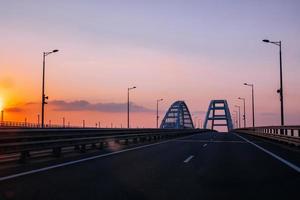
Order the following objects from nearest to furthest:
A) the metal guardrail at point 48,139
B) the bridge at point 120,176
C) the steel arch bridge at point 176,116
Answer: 1. the bridge at point 120,176
2. the metal guardrail at point 48,139
3. the steel arch bridge at point 176,116

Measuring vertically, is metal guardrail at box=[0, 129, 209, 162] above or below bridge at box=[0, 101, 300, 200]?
above

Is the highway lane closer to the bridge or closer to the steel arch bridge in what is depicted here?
the bridge

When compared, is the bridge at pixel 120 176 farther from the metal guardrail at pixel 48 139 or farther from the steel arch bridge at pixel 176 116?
the steel arch bridge at pixel 176 116

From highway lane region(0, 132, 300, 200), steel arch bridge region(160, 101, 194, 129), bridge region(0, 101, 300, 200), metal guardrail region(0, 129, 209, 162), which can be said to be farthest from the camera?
steel arch bridge region(160, 101, 194, 129)

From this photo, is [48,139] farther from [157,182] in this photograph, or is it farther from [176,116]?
[176,116]

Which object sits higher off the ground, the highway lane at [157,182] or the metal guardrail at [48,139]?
the metal guardrail at [48,139]

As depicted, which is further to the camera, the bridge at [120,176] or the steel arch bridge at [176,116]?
the steel arch bridge at [176,116]

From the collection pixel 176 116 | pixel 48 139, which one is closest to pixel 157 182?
pixel 48 139

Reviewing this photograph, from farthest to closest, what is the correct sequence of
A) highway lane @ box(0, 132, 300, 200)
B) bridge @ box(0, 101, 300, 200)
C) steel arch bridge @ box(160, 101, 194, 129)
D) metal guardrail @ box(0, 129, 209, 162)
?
1. steel arch bridge @ box(160, 101, 194, 129)
2. metal guardrail @ box(0, 129, 209, 162)
3. bridge @ box(0, 101, 300, 200)
4. highway lane @ box(0, 132, 300, 200)

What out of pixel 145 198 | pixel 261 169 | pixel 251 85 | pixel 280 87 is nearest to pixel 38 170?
pixel 145 198

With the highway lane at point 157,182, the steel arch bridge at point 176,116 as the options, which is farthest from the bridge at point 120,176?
the steel arch bridge at point 176,116

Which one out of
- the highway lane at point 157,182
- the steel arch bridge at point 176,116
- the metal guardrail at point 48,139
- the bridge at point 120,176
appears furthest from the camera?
the steel arch bridge at point 176,116

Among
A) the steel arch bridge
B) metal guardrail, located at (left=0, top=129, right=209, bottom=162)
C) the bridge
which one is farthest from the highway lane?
the steel arch bridge

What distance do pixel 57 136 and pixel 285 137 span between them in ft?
56.0
